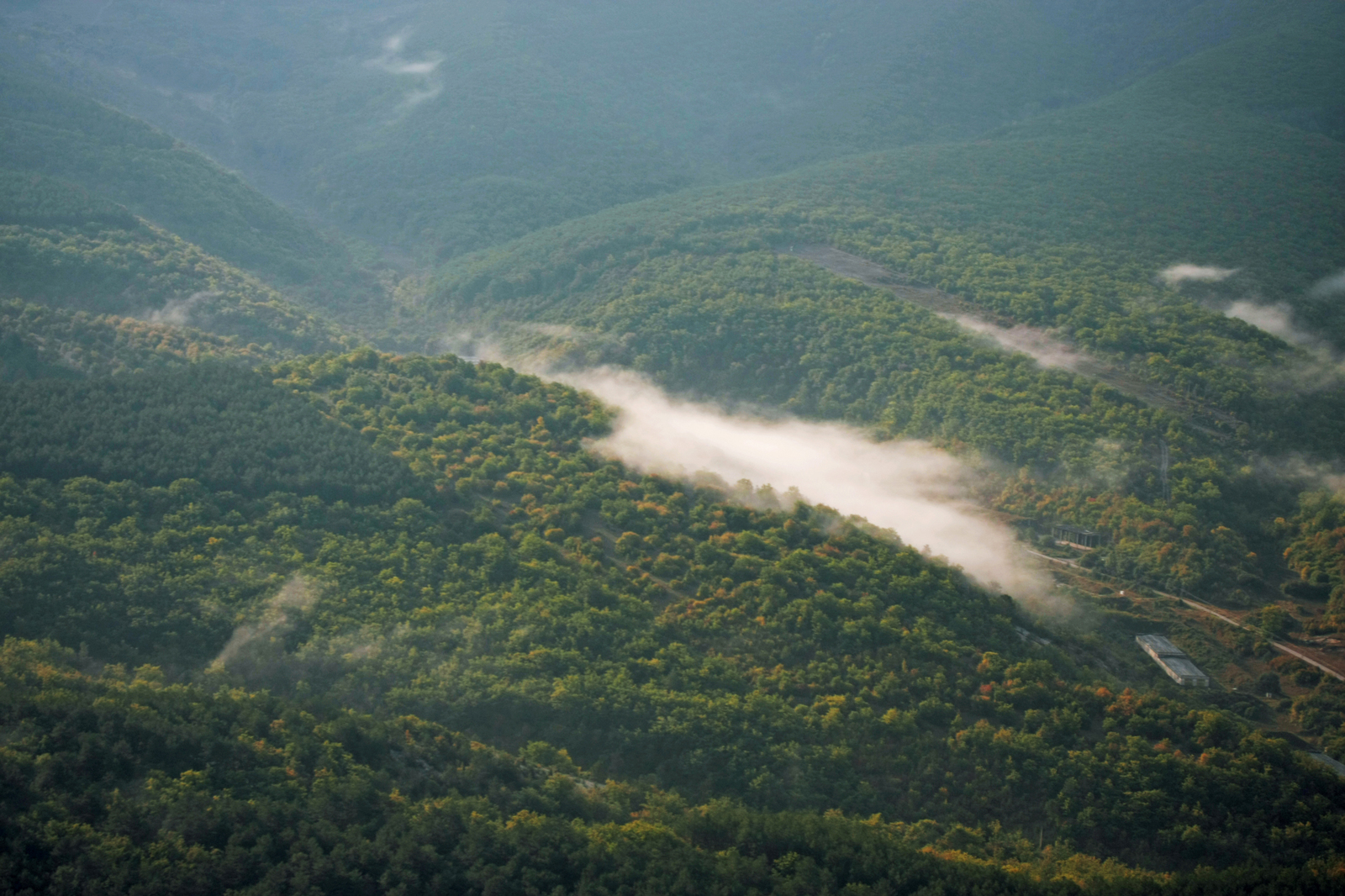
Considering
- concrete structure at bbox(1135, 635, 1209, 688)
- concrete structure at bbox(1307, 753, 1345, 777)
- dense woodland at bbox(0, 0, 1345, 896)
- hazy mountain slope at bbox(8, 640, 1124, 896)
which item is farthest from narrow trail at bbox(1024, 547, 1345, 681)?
hazy mountain slope at bbox(8, 640, 1124, 896)

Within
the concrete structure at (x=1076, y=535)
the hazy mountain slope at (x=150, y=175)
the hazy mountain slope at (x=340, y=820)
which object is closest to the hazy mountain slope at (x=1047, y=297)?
the concrete structure at (x=1076, y=535)

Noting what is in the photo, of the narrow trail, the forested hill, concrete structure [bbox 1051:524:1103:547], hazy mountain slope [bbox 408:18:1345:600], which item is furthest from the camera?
hazy mountain slope [bbox 408:18:1345:600]

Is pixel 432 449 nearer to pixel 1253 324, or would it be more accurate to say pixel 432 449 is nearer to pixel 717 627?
pixel 717 627

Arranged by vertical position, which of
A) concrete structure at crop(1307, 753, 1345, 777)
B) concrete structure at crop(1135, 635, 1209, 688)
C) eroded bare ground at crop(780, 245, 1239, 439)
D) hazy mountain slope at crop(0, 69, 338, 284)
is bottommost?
concrete structure at crop(1307, 753, 1345, 777)

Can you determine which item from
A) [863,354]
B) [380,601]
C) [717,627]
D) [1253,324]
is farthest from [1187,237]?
[380,601]

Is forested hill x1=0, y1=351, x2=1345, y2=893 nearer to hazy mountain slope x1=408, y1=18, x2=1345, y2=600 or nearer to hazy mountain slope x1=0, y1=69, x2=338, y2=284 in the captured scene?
hazy mountain slope x1=408, y1=18, x2=1345, y2=600

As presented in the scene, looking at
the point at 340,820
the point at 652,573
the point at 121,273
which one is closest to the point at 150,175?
the point at 121,273
